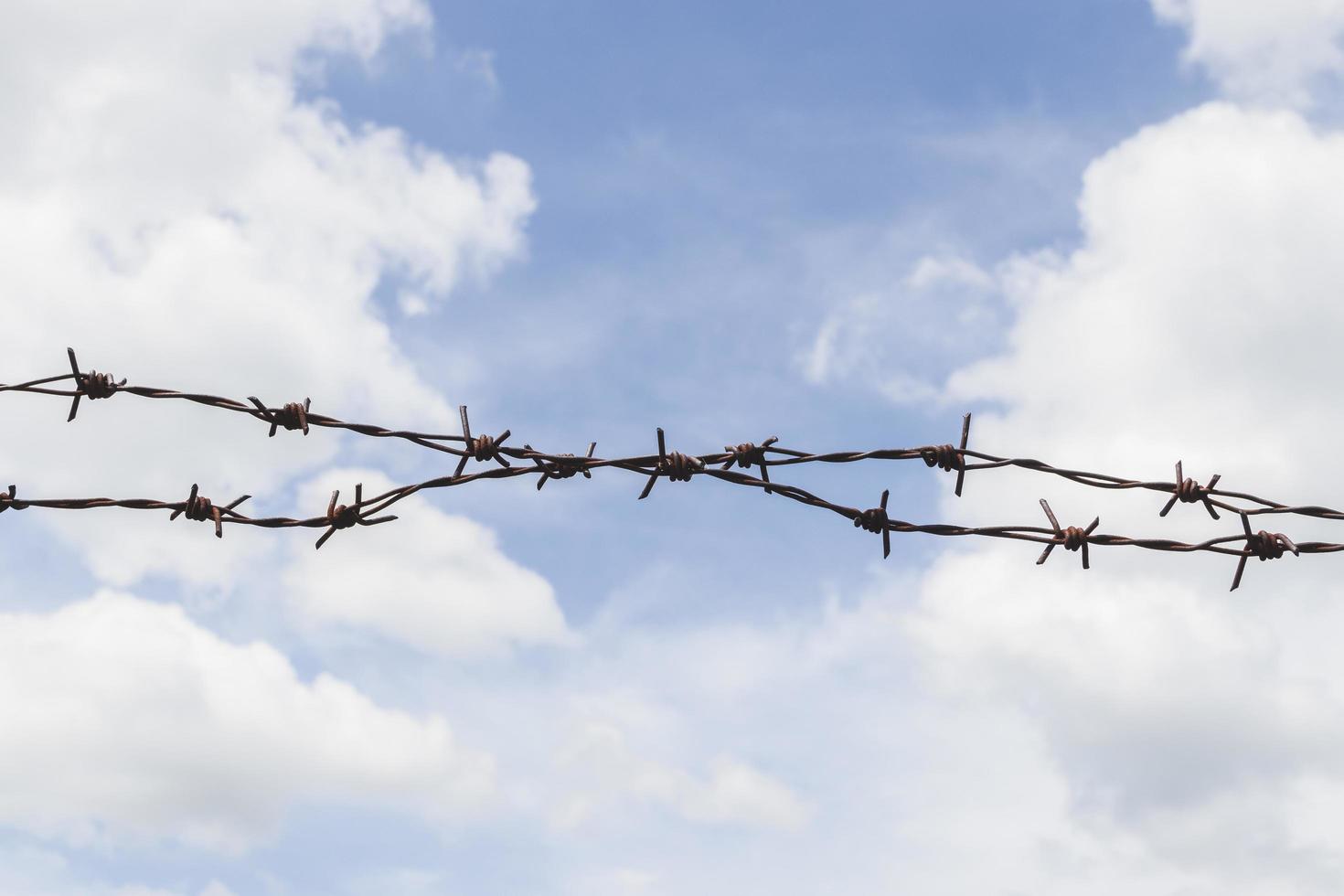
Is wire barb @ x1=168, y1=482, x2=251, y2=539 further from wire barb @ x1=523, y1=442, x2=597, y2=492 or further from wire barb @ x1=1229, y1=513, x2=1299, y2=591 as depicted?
wire barb @ x1=1229, y1=513, x2=1299, y2=591

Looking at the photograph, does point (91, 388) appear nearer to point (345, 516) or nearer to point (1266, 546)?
point (345, 516)

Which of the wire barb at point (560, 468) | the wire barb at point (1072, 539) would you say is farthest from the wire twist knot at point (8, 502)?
the wire barb at point (1072, 539)

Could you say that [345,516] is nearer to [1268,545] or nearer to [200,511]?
[200,511]

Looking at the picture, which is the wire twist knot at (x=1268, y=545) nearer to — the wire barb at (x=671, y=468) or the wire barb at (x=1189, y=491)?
the wire barb at (x=1189, y=491)

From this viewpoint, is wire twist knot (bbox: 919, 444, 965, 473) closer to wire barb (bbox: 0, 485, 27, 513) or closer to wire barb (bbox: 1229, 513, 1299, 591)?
wire barb (bbox: 1229, 513, 1299, 591)

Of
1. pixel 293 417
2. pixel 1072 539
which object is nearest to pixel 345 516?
pixel 293 417

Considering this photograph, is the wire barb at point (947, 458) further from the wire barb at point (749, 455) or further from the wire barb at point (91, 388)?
the wire barb at point (91, 388)

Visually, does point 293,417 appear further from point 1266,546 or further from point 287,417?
point 1266,546

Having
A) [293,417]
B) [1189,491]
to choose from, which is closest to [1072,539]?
[1189,491]

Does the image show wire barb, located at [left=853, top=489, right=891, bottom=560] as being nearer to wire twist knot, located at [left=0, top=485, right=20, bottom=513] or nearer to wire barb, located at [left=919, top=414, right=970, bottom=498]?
wire barb, located at [left=919, top=414, right=970, bottom=498]

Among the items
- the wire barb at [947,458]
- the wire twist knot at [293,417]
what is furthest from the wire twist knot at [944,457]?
the wire twist knot at [293,417]

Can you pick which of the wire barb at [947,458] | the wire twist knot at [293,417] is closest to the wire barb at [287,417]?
the wire twist knot at [293,417]

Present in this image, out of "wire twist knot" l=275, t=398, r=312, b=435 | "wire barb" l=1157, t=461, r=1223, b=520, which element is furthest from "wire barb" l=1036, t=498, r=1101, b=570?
"wire twist knot" l=275, t=398, r=312, b=435

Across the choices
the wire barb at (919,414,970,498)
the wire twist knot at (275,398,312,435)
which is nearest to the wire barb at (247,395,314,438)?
the wire twist knot at (275,398,312,435)
